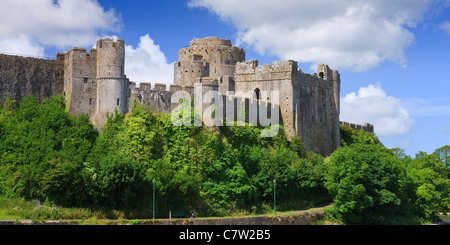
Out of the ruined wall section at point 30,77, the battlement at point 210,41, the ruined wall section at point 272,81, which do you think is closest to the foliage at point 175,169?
the ruined wall section at point 30,77

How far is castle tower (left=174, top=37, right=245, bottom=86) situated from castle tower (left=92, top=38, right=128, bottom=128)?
594 inches

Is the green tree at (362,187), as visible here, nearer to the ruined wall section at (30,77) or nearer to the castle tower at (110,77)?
the castle tower at (110,77)

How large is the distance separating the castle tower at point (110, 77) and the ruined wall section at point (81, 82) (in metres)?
0.56

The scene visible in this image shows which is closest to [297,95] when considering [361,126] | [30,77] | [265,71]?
[265,71]

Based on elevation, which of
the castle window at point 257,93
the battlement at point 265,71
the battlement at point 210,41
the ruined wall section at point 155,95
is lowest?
the ruined wall section at point 155,95

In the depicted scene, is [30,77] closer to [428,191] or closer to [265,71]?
[265,71]

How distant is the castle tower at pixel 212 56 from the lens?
63.3 meters

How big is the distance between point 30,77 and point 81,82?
4.00 metres

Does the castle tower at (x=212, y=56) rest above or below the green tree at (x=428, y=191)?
above

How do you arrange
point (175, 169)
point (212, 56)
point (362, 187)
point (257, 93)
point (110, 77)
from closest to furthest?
point (175, 169)
point (110, 77)
point (362, 187)
point (257, 93)
point (212, 56)

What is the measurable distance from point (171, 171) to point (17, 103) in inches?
528

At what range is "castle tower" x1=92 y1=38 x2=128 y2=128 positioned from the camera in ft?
156

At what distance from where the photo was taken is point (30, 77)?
4803 centimetres
